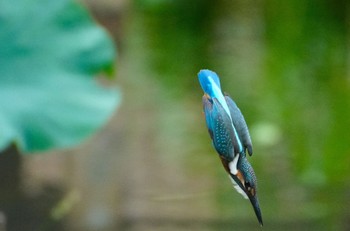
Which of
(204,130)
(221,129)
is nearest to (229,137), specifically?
(221,129)

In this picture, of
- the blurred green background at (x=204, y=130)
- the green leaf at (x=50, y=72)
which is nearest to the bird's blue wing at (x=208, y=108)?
the blurred green background at (x=204, y=130)

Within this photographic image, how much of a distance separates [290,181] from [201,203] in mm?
157

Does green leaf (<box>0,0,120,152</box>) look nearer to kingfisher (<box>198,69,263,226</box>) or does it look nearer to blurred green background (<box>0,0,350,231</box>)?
blurred green background (<box>0,0,350,231</box>)

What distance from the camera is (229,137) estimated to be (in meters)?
0.30

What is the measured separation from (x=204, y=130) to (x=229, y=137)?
30.3 inches

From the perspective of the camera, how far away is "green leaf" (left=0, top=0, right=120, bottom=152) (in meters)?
1.18

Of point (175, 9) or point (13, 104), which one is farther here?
point (13, 104)

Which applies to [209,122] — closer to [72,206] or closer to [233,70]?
[233,70]

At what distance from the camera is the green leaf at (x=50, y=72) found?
46.3 inches

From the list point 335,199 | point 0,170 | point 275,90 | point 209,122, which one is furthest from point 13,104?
point 209,122

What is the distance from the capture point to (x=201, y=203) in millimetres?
1220

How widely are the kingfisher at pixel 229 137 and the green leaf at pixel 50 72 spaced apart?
882 mm

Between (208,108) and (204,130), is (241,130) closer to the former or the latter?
(208,108)

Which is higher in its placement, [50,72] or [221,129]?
[221,129]
